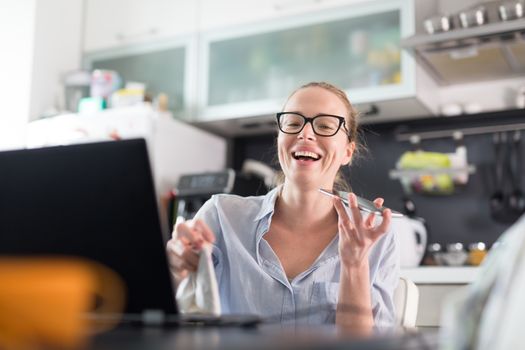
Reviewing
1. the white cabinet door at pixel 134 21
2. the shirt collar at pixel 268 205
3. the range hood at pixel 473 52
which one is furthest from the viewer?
the white cabinet door at pixel 134 21

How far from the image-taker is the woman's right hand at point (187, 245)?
96cm

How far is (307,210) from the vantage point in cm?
152

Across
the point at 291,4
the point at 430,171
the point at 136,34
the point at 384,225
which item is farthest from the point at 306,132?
the point at 136,34

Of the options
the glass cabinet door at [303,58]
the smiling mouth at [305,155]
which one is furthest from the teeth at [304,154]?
the glass cabinet door at [303,58]

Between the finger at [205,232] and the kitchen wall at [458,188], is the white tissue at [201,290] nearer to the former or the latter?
the finger at [205,232]

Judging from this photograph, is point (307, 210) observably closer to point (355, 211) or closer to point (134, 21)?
point (355, 211)

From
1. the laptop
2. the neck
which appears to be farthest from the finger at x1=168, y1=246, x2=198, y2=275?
the neck

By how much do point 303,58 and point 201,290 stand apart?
2.08 m

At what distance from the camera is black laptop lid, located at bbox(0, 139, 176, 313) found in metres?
0.74

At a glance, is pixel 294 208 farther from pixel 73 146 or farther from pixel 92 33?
pixel 92 33

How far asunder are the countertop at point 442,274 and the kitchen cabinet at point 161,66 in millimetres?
1314

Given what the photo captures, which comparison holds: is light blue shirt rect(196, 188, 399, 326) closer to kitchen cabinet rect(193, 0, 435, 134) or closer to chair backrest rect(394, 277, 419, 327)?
chair backrest rect(394, 277, 419, 327)

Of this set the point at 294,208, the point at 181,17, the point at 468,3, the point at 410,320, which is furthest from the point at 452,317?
the point at 181,17

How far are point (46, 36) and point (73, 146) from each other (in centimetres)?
261
